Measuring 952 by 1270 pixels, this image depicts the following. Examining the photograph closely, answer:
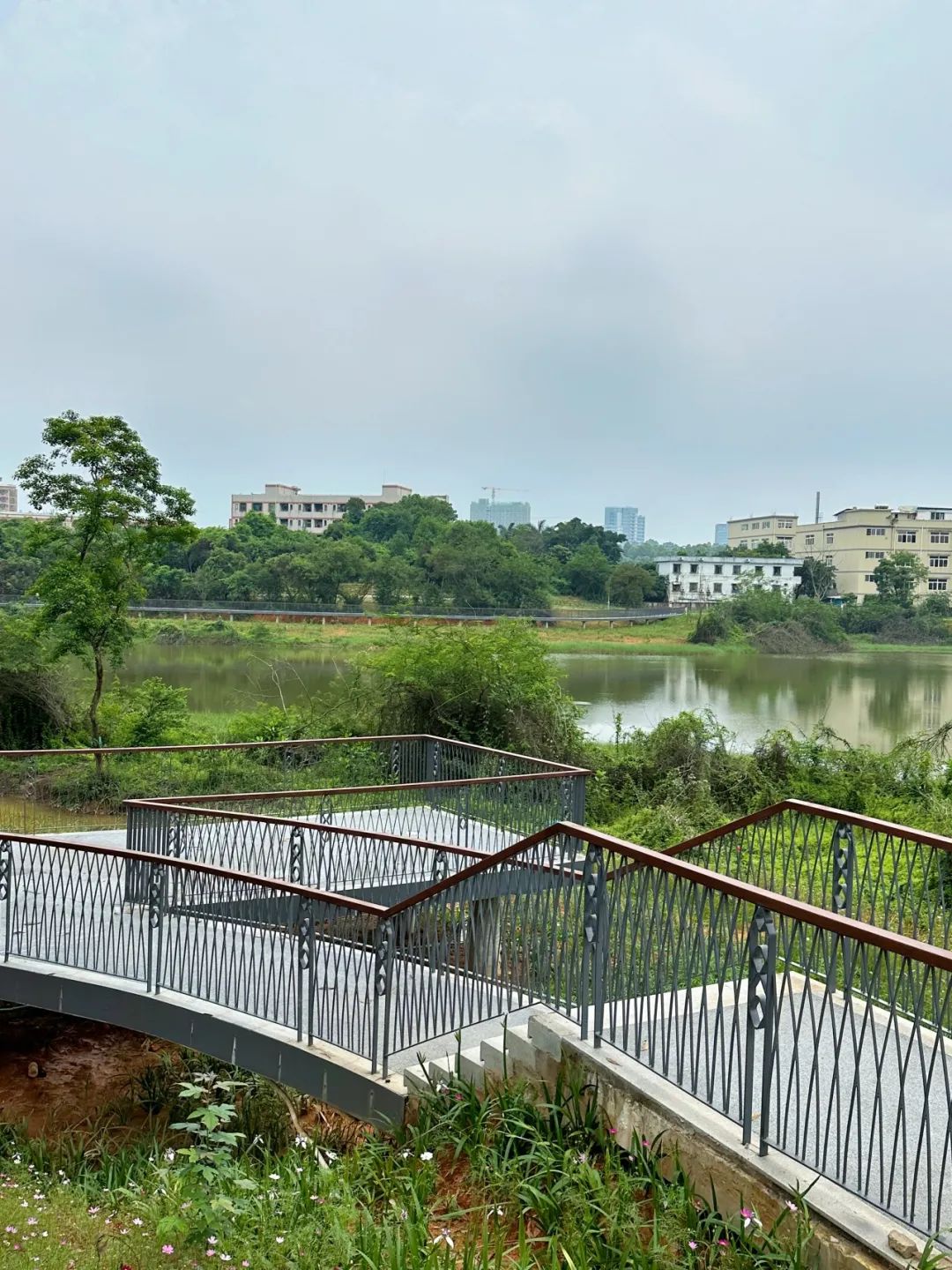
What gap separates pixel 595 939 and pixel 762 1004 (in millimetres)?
901

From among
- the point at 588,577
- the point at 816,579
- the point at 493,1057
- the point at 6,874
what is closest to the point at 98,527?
the point at 6,874

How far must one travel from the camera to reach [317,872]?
→ 9062mm

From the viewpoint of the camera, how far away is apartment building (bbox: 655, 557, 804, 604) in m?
79.4

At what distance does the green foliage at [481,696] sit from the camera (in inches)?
672

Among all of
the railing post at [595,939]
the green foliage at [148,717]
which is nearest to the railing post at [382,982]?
the railing post at [595,939]

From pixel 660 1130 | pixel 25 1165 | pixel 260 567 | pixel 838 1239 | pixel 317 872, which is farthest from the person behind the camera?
pixel 260 567

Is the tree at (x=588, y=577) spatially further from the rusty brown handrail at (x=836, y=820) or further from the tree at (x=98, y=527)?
the rusty brown handrail at (x=836, y=820)

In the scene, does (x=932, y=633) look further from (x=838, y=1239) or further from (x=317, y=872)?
(x=838, y=1239)

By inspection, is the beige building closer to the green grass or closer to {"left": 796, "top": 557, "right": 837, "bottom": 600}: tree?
{"left": 796, "top": 557, "right": 837, "bottom": 600}: tree

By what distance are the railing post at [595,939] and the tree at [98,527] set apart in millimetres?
13969

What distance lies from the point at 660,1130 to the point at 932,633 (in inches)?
2354

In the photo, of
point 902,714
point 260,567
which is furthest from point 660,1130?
point 260,567

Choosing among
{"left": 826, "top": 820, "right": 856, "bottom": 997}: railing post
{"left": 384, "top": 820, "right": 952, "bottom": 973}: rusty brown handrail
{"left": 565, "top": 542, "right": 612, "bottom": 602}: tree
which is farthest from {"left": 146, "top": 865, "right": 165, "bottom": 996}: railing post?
{"left": 565, "top": 542, "right": 612, "bottom": 602}: tree

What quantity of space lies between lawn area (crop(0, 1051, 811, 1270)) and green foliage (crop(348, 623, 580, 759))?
39.6 feet
